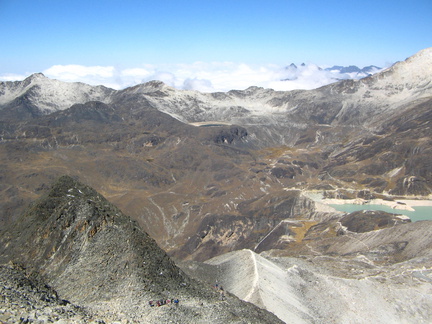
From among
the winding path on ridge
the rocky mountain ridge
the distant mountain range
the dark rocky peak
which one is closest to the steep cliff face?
the dark rocky peak

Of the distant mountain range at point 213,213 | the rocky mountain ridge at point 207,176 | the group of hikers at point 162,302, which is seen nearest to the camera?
the group of hikers at point 162,302

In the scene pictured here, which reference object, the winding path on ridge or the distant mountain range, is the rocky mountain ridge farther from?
the winding path on ridge

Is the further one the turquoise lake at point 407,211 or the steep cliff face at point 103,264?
the turquoise lake at point 407,211

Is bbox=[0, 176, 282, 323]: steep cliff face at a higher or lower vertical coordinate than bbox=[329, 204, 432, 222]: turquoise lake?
higher

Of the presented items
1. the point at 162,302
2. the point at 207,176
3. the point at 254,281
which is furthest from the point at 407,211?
the point at 162,302

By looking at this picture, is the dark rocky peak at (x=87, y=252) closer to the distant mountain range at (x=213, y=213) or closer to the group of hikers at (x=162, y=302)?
the distant mountain range at (x=213, y=213)

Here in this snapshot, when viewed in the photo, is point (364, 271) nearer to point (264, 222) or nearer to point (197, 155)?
point (264, 222)

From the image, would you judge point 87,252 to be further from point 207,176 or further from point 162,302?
point 207,176

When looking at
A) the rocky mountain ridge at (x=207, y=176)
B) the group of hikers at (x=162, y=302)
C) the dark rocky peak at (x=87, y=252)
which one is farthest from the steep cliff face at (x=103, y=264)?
the rocky mountain ridge at (x=207, y=176)
